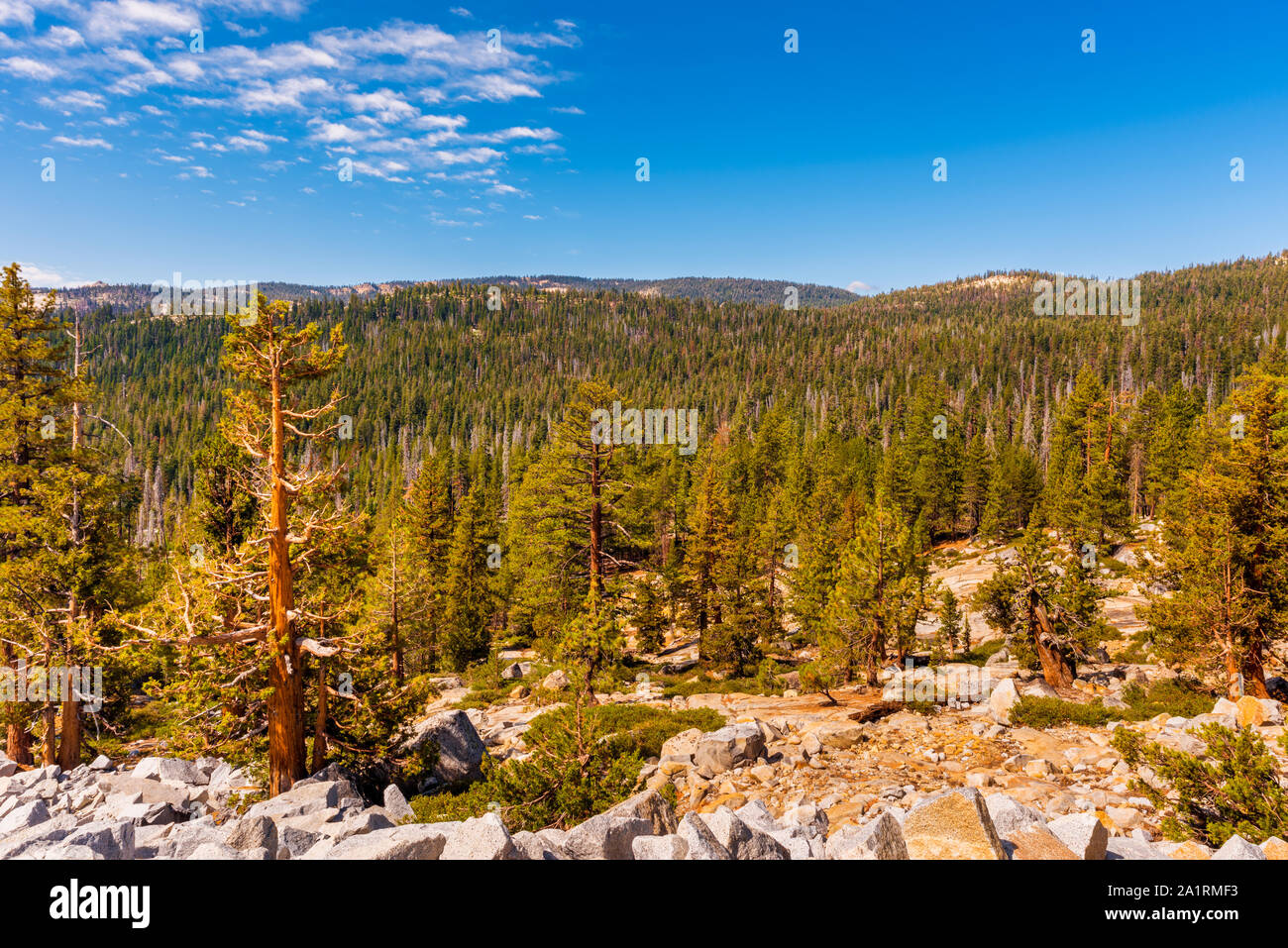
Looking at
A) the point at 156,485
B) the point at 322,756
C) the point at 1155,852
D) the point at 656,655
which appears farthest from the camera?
the point at 156,485

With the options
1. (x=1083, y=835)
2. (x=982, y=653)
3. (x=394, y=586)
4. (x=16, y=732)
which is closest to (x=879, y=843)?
(x=1083, y=835)

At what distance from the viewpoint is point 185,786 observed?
11.4m

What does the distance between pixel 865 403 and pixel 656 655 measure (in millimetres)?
102987

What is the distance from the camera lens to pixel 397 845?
5.11 m

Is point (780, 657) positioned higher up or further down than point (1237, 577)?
further down

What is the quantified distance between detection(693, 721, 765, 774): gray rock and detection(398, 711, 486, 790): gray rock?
4799 millimetres

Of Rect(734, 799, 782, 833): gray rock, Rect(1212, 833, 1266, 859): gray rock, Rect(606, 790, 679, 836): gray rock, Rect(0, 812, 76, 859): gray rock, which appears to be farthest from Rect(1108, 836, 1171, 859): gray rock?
Rect(0, 812, 76, 859): gray rock

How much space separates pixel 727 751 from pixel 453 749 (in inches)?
237

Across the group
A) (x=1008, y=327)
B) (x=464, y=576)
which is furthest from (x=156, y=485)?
(x=1008, y=327)

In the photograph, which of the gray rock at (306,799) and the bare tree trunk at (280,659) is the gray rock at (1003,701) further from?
the bare tree trunk at (280,659)

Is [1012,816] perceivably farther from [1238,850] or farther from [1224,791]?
[1224,791]

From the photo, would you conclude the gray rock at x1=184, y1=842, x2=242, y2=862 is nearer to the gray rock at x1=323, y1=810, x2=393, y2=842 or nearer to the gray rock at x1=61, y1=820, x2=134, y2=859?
the gray rock at x1=61, y1=820, x2=134, y2=859

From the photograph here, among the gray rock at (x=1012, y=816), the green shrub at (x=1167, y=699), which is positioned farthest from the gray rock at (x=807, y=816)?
the green shrub at (x=1167, y=699)
